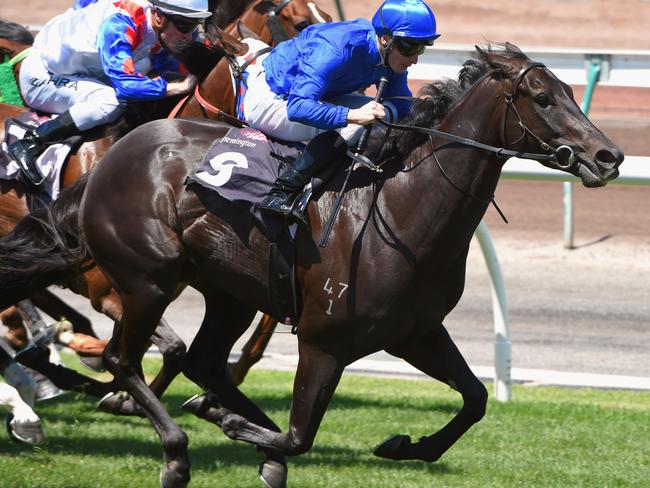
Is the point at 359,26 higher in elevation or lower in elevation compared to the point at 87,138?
higher

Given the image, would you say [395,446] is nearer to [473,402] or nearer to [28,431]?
[473,402]

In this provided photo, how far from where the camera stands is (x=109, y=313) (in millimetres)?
6387

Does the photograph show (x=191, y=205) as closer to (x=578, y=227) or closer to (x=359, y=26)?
(x=359, y=26)

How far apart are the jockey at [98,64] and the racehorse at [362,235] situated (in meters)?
0.74

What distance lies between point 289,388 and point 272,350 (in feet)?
4.81

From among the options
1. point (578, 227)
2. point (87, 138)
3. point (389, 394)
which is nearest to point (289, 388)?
point (389, 394)

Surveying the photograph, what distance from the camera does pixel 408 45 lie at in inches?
192

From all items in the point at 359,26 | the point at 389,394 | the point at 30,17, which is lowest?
the point at 30,17

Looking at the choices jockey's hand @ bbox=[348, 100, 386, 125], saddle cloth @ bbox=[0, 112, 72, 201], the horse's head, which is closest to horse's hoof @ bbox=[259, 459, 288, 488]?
jockey's hand @ bbox=[348, 100, 386, 125]

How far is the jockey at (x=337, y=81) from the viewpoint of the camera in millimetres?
4805

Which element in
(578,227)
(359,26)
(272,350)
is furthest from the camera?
(578,227)

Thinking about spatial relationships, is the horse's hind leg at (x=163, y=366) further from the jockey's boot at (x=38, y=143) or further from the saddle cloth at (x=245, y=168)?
the jockey's boot at (x=38, y=143)

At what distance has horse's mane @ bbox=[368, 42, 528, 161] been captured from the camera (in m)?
4.89

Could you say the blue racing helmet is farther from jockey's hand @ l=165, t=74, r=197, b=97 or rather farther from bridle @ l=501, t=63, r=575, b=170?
jockey's hand @ l=165, t=74, r=197, b=97
